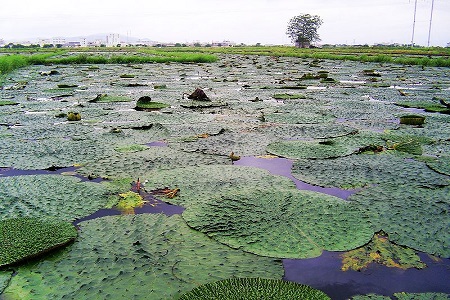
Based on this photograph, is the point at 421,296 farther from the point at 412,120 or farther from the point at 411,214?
the point at 412,120

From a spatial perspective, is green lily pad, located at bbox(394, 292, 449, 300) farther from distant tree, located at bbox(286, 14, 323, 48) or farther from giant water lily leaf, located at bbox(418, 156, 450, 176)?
distant tree, located at bbox(286, 14, 323, 48)

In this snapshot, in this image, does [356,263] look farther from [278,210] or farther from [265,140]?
[265,140]

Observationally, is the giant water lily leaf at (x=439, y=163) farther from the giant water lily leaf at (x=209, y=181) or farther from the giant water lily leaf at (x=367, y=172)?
the giant water lily leaf at (x=209, y=181)

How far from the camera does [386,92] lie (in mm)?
8352

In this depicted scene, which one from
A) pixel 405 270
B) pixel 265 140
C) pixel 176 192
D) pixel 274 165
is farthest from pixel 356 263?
pixel 265 140

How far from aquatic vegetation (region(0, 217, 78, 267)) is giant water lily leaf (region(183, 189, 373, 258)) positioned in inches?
26.9

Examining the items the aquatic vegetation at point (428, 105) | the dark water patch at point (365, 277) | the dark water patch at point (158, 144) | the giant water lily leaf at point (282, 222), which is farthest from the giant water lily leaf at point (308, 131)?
the dark water patch at point (365, 277)

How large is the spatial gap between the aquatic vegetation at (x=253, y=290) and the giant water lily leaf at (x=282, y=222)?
0.27 meters

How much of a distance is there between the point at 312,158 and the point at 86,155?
210cm

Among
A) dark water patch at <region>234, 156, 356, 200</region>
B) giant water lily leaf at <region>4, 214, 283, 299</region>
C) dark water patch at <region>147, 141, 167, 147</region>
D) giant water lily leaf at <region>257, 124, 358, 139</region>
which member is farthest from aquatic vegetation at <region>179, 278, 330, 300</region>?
giant water lily leaf at <region>257, 124, 358, 139</region>

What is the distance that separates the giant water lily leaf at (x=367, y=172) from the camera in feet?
9.30

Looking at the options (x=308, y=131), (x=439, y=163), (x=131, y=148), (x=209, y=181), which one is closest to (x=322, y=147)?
(x=308, y=131)

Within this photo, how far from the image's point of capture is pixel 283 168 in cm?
330

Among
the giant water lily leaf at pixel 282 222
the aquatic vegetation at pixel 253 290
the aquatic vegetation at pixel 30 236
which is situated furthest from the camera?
the giant water lily leaf at pixel 282 222
